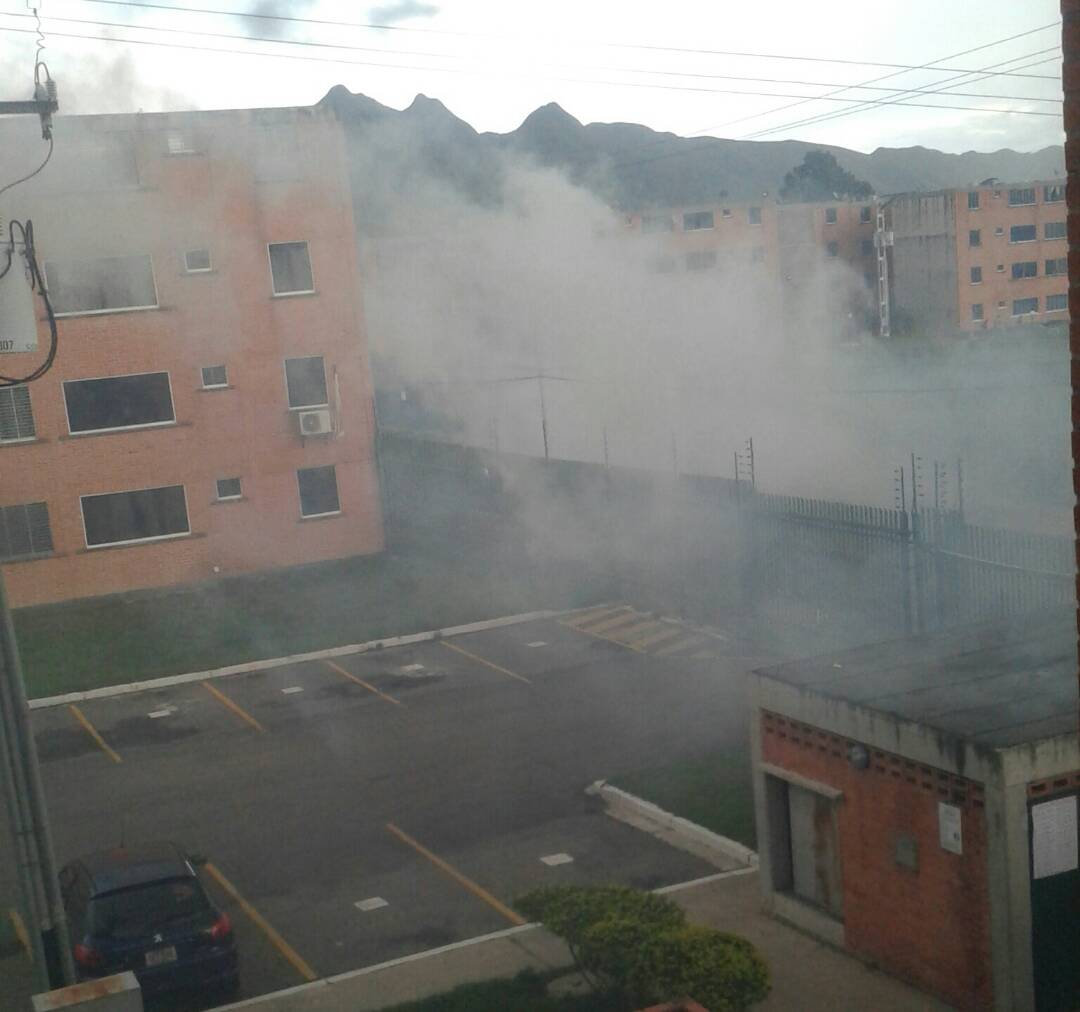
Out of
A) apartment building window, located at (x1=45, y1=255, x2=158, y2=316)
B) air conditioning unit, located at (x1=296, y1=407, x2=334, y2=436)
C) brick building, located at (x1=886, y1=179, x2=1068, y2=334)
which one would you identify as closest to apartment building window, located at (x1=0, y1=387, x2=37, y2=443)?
apartment building window, located at (x1=45, y1=255, x2=158, y2=316)

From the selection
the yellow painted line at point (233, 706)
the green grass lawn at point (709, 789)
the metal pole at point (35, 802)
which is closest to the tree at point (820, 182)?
the yellow painted line at point (233, 706)

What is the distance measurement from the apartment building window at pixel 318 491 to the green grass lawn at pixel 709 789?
9913 millimetres

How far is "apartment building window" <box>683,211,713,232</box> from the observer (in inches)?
910

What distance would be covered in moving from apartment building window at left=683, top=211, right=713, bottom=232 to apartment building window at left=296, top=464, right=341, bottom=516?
772cm

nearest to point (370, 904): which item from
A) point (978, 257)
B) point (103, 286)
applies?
point (103, 286)

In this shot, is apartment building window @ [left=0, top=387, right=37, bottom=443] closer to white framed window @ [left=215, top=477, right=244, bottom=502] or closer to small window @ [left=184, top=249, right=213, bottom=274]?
white framed window @ [left=215, top=477, right=244, bottom=502]

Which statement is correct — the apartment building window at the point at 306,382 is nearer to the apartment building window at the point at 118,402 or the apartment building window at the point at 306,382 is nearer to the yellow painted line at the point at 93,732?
the apartment building window at the point at 118,402

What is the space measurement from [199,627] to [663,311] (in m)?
8.00

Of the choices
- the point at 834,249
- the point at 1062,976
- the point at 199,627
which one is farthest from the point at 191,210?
the point at 834,249

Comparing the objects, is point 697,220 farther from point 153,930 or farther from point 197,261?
point 153,930

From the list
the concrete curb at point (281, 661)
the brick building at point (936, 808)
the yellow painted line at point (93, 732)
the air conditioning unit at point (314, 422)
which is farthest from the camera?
the air conditioning unit at point (314, 422)

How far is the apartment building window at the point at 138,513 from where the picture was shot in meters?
18.5

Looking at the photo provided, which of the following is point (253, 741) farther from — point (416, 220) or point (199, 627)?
point (416, 220)

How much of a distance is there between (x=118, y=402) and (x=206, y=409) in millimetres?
1166
